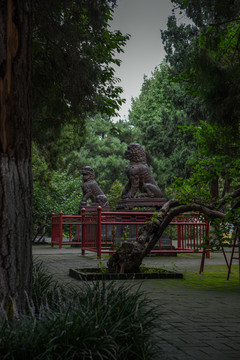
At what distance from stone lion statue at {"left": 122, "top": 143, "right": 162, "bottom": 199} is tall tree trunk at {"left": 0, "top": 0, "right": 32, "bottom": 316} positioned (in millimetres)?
12759

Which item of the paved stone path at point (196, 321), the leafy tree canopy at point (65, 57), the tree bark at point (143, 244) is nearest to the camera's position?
the paved stone path at point (196, 321)

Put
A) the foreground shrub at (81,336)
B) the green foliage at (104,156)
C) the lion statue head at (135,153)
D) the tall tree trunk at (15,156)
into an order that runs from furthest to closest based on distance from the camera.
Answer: the green foliage at (104,156) → the lion statue head at (135,153) → the tall tree trunk at (15,156) → the foreground shrub at (81,336)

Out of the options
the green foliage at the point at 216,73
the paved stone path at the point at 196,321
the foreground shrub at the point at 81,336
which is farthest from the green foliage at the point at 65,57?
the foreground shrub at the point at 81,336

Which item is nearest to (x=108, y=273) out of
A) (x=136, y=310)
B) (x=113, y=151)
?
(x=136, y=310)

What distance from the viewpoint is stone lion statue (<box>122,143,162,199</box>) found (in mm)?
17500

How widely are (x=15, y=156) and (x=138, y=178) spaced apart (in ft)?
43.0

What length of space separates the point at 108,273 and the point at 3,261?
5044 millimetres

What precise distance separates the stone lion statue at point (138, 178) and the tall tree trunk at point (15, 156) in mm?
12759

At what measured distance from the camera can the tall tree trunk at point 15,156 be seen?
15.0 feet

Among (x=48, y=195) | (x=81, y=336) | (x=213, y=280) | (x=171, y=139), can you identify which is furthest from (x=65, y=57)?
(x=171, y=139)

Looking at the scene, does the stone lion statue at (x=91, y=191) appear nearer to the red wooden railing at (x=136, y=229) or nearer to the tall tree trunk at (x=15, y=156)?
the red wooden railing at (x=136, y=229)

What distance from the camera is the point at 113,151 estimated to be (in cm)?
4769

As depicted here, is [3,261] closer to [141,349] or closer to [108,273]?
[141,349]

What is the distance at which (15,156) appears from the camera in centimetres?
472
